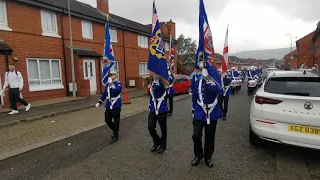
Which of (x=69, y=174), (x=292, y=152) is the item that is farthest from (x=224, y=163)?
(x=69, y=174)

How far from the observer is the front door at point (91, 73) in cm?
1403

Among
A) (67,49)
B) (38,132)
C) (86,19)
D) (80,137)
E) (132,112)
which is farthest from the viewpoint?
(86,19)

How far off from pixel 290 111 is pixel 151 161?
2622 millimetres

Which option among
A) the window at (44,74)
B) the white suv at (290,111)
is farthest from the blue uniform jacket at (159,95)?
the window at (44,74)

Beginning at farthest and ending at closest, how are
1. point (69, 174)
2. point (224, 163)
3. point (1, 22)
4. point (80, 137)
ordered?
point (1, 22), point (80, 137), point (224, 163), point (69, 174)

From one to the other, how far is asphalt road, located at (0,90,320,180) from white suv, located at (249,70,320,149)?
0.52 m

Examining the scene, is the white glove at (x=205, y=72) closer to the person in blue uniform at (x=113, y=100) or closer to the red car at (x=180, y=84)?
the person in blue uniform at (x=113, y=100)

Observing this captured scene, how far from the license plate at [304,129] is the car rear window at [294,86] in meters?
0.58

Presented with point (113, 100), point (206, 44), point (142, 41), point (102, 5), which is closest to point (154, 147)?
point (113, 100)

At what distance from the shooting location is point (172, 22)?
1178 inches

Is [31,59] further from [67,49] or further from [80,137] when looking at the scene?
[80,137]

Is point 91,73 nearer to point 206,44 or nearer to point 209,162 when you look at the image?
point 206,44

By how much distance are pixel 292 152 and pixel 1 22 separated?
12.5 metres

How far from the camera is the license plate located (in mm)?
3451
